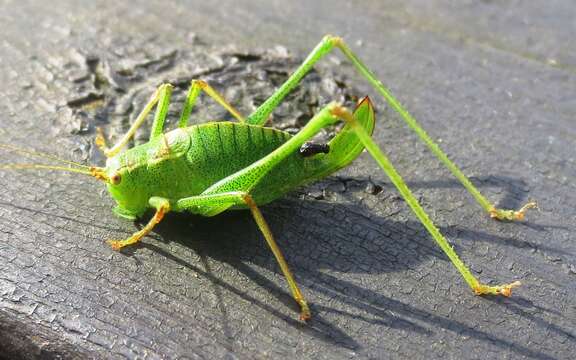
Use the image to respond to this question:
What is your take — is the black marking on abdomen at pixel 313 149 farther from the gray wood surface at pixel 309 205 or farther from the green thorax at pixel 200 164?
the gray wood surface at pixel 309 205

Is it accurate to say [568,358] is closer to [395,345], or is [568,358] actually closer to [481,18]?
[395,345]

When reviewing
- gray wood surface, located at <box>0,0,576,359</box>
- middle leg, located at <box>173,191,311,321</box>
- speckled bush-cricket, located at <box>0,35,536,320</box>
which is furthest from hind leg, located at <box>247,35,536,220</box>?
middle leg, located at <box>173,191,311,321</box>

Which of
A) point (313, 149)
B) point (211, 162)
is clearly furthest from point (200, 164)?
point (313, 149)

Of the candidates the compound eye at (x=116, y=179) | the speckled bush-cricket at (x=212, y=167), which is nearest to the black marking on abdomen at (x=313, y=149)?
the speckled bush-cricket at (x=212, y=167)

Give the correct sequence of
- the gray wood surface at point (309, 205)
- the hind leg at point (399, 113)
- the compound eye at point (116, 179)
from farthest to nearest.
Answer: the hind leg at point (399, 113) → the compound eye at point (116, 179) → the gray wood surface at point (309, 205)

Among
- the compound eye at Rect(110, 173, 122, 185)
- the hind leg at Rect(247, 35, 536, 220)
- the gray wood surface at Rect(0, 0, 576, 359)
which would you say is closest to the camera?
the gray wood surface at Rect(0, 0, 576, 359)

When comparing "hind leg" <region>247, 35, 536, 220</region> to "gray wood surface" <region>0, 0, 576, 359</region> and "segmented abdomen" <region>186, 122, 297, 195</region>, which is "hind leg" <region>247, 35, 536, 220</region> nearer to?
"gray wood surface" <region>0, 0, 576, 359</region>

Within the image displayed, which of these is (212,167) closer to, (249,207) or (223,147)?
(223,147)
